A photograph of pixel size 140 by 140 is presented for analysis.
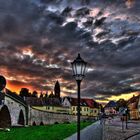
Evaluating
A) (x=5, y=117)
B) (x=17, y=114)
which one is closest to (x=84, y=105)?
(x=17, y=114)

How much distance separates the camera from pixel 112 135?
3200 cm

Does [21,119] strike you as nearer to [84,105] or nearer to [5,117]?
[5,117]

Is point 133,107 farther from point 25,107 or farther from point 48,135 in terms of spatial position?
point 48,135

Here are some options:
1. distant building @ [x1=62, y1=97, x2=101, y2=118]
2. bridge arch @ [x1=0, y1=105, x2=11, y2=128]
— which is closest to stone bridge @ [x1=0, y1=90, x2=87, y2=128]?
bridge arch @ [x1=0, y1=105, x2=11, y2=128]

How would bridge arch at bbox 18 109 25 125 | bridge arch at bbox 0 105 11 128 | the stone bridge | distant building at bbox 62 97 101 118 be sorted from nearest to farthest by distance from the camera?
bridge arch at bbox 0 105 11 128
the stone bridge
bridge arch at bbox 18 109 25 125
distant building at bbox 62 97 101 118

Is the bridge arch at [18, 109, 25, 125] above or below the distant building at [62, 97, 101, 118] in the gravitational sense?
below

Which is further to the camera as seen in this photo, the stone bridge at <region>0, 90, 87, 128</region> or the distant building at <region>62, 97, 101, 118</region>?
the distant building at <region>62, 97, 101, 118</region>

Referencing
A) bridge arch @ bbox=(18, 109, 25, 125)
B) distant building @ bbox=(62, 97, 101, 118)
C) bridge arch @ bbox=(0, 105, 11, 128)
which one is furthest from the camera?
distant building @ bbox=(62, 97, 101, 118)

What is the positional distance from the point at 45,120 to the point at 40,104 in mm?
43566

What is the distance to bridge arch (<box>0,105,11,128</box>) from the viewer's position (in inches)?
2827

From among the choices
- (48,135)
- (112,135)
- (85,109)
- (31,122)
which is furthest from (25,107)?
(85,109)

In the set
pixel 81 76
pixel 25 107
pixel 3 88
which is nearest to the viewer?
pixel 81 76

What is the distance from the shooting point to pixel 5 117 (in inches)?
2854

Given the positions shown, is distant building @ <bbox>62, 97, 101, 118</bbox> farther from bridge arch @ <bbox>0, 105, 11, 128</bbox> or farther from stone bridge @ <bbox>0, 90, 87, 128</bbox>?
bridge arch @ <bbox>0, 105, 11, 128</bbox>
